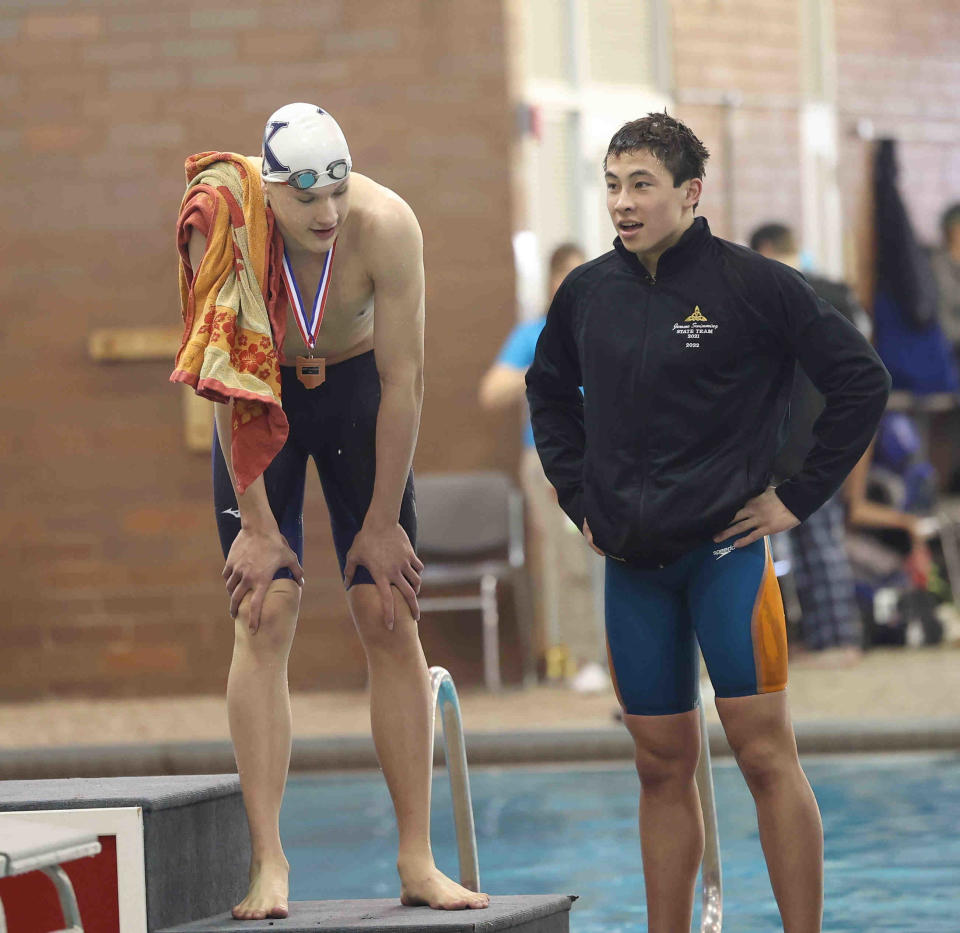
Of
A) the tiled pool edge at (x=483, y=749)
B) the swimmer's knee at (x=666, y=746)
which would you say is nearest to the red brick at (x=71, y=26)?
the tiled pool edge at (x=483, y=749)

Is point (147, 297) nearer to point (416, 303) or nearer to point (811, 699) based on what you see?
point (811, 699)

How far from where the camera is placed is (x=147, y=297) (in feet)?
33.1

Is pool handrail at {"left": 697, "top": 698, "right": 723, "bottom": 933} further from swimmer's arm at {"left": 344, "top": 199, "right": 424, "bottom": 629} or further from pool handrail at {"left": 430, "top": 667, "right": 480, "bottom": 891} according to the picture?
swimmer's arm at {"left": 344, "top": 199, "right": 424, "bottom": 629}

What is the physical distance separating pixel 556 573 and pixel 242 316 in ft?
20.9

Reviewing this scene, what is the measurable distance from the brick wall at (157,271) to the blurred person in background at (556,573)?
262mm

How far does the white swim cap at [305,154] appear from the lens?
11.8ft

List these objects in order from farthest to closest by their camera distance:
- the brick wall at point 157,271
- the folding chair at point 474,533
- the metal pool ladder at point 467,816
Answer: the brick wall at point 157,271, the folding chair at point 474,533, the metal pool ladder at point 467,816

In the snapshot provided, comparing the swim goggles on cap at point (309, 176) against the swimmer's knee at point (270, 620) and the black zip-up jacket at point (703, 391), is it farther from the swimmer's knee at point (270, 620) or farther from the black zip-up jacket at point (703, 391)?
the swimmer's knee at point (270, 620)

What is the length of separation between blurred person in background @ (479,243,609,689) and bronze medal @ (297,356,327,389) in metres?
5.61

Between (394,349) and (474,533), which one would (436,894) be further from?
(474,533)

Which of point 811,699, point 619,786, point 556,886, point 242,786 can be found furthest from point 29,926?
point 811,699

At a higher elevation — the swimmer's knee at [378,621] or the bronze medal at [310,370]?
the bronze medal at [310,370]

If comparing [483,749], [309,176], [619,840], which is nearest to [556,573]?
[483,749]

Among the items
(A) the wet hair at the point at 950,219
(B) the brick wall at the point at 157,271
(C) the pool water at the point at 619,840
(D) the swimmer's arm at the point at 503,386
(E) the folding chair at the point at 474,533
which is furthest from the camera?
(A) the wet hair at the point at 950,219
